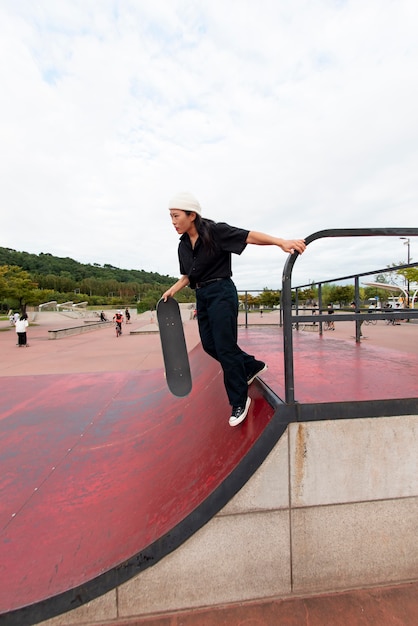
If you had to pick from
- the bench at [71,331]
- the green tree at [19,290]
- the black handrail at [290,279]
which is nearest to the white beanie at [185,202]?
the black handrail at [290,279]

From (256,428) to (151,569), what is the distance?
3.00 ft

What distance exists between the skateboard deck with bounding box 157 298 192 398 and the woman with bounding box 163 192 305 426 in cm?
40

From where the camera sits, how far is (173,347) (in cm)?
245

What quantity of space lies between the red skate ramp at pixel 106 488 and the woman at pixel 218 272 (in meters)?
0.28

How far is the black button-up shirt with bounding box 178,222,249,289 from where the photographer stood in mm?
1977

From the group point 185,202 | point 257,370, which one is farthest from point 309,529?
point 185,202

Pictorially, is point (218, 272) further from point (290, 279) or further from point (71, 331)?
point (71, 331)

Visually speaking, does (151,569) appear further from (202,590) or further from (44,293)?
(44,293)

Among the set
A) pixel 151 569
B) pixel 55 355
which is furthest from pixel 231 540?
pixel 55 355

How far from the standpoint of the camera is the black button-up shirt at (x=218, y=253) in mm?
1977

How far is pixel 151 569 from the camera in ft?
5.49

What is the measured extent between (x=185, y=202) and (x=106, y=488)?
209cm

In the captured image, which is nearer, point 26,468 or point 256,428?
point 256,428

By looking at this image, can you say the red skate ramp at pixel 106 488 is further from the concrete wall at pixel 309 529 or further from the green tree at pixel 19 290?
the green tree at pixel 19 290
